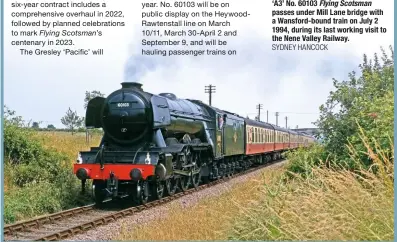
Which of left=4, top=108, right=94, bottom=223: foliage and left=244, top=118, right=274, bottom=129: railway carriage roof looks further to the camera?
left=244, top=118, right=274, bottom=129: railway carriage roof

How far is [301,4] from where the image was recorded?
22.9 ft

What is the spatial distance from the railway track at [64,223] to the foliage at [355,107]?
385 centimetres

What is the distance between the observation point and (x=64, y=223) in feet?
29.2

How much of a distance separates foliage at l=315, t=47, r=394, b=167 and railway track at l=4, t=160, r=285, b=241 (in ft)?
12.6

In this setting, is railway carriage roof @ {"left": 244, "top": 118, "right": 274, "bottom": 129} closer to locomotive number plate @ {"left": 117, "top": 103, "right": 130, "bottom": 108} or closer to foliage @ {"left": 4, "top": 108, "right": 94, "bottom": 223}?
foliage @ {"left": 4, "top": 108, "right": 94, "bottom": 223}

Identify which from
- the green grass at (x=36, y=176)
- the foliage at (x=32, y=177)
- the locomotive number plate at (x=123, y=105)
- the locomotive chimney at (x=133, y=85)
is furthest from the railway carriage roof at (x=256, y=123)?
the locomotive number plate at (x=123, y=105)

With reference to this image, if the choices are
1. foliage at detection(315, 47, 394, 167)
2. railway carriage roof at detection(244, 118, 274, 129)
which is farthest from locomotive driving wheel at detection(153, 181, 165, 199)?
railway carriage roof at detection(244, 118, 274, 129)

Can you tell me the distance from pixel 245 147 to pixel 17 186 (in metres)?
10.1

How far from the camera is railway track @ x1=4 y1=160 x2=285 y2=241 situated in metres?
7.83

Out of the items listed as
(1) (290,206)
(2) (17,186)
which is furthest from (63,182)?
(1) (290,206)

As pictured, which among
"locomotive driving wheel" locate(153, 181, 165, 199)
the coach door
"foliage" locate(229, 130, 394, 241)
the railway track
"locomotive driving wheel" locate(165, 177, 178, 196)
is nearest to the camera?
"foliage" locate(229, 130, 394, 241)

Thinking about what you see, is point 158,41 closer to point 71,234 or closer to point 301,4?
point 301,4

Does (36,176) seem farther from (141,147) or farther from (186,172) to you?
(186,172)

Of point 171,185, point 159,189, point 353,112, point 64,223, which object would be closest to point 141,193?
point 159,189
